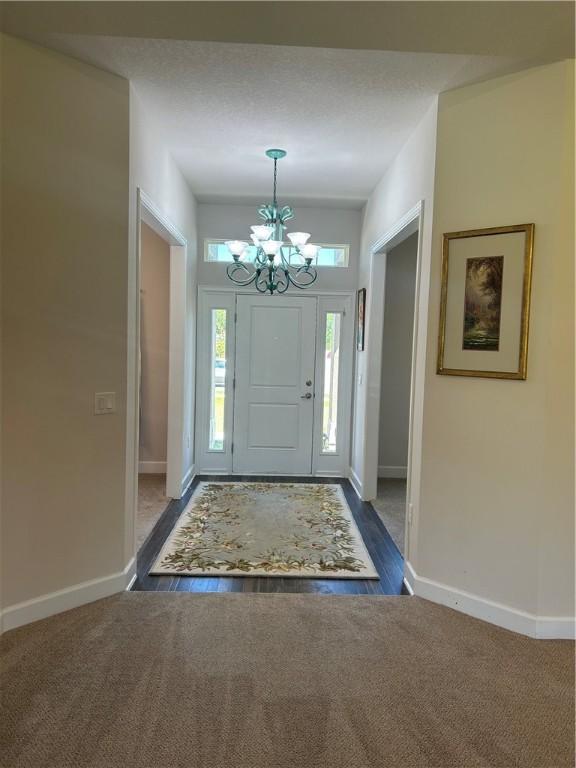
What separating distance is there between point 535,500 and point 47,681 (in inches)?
93.2

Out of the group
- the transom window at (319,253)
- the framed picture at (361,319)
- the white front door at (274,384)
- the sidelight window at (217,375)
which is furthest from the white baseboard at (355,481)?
the transom window at (319,253)

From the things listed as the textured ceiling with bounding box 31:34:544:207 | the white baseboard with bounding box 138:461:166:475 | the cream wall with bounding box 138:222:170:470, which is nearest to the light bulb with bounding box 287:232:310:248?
the textured ceiling with bounding box 31:34:544:207

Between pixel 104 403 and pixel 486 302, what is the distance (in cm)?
211

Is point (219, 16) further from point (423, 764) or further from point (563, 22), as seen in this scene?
point (423, 764)

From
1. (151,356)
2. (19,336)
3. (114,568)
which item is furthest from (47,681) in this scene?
(151,356)

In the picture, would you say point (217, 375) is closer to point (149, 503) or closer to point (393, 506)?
point (149, 503)

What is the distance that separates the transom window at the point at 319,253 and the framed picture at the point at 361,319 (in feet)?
1.58

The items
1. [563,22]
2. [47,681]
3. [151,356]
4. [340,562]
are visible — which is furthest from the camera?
[151,356]

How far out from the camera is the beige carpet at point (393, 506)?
156 inches

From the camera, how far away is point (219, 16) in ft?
6.48

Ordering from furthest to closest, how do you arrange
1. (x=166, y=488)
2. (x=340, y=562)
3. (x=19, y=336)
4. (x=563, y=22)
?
1. (x=166, y=488)
2. (x=340, y=562)
3. (x=19, y=336)
4. (x=563, y=22)

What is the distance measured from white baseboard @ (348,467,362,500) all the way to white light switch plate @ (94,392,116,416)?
279 centimetres

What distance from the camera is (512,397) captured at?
8.36ft

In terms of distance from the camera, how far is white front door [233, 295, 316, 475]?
213 inches
